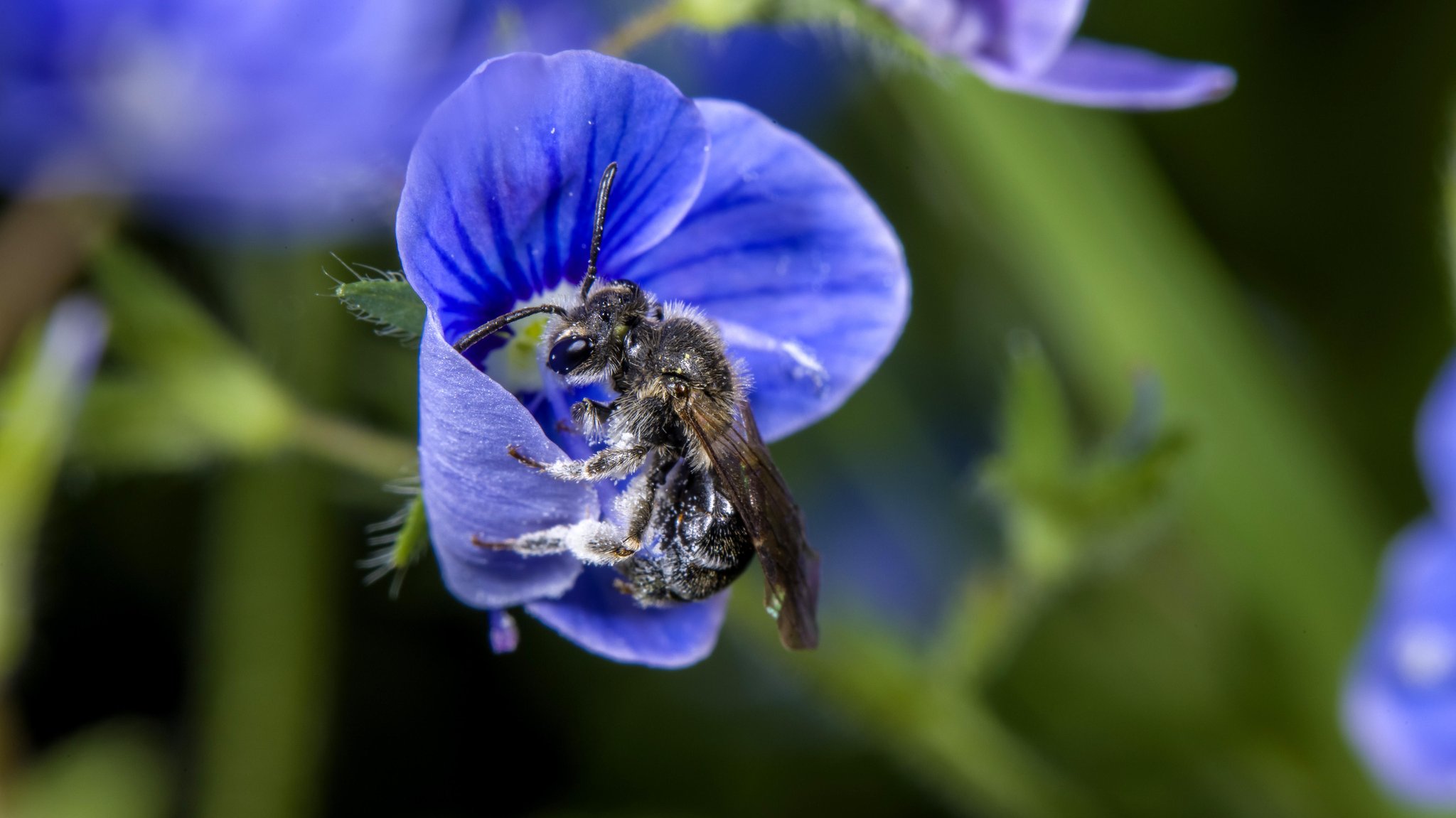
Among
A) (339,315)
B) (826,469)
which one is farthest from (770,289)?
(826,469)

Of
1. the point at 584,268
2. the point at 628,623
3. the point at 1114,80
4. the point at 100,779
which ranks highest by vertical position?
the point at 1114,80

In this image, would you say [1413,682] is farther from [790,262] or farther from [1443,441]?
[790,262]

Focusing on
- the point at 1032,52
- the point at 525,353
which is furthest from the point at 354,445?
the point at 1032,52

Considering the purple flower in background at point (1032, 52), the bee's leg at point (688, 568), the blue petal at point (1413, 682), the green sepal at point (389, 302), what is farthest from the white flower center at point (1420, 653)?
the green sepal at point (389, 302)

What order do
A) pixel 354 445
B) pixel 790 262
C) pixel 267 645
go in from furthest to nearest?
pixel 267 645 < pixel 354 445 < pixel 790 262

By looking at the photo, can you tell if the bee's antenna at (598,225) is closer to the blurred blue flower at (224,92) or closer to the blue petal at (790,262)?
the blue petal at (790,262)

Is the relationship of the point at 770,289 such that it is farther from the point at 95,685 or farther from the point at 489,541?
the point at 95,685
